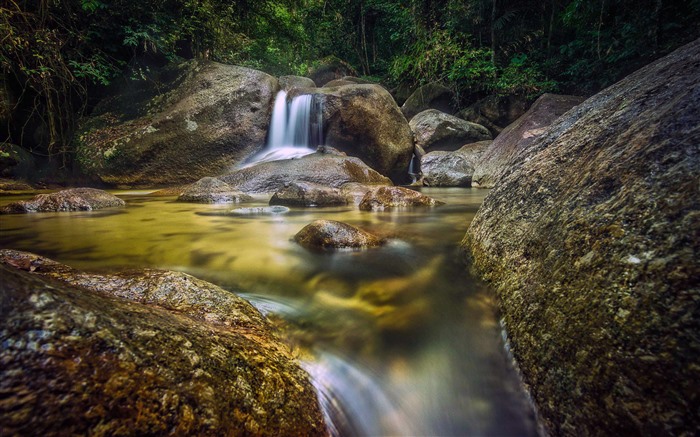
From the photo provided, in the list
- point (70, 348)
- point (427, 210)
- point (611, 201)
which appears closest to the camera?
point (70, 348)

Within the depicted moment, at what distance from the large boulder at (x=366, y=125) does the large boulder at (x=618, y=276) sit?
27.4 feet

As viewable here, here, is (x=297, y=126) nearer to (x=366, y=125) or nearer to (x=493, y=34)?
(x=366, y=125)

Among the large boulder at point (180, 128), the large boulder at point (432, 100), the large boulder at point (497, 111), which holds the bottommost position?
the large boulder at point (180, 128)

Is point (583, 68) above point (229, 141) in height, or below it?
above

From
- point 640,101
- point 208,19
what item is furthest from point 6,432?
point 208,19

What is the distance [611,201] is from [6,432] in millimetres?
1758

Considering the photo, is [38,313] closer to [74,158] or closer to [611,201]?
[611,201]

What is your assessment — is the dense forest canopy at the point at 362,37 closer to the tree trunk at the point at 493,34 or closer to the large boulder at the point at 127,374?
the tree trunk at the point at 493,34

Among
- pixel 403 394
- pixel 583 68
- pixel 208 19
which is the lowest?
pixel 403 394

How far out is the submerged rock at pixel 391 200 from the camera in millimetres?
5270

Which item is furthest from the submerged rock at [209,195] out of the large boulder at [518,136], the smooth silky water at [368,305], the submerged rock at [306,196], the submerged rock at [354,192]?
the large boulder at [518,136]

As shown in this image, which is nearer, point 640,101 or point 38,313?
point 38,313

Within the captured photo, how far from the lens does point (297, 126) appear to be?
392 inches

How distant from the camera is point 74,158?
29.3ft
